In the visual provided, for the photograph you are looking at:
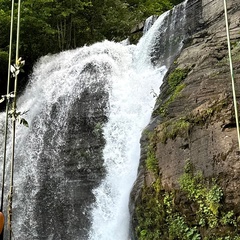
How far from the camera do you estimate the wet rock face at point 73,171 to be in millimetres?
9000

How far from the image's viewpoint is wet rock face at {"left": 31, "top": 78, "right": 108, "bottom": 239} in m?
9.00

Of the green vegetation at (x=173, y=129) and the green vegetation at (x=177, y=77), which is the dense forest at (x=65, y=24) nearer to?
the green vegetation at (x=177, y=77)

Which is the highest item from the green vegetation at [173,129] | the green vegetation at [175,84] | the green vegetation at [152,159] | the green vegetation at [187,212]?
the green vegetation at [175,84]

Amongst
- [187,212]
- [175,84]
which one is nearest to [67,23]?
[175,84]

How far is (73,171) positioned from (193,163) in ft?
14.9


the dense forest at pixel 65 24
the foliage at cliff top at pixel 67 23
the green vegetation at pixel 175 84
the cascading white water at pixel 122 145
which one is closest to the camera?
the green vegetation at pixel 175 84

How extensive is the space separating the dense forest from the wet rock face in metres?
5.84

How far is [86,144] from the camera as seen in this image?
10406 millimetres

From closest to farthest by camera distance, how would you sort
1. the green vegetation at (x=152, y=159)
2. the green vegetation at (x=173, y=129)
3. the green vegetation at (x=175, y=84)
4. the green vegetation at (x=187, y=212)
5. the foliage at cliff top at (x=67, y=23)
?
the green vegetation at (x=187, y=212) < the green vegetation at (x=173, y=129) < the green vegetation at (x=152, y=159) < the green vegetation at (x=175, y=84) < the foliage at cliff top at (x=67, y=23)

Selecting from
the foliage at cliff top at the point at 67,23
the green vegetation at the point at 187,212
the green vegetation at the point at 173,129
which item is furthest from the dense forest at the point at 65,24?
the green vegetation at the point at 187,212

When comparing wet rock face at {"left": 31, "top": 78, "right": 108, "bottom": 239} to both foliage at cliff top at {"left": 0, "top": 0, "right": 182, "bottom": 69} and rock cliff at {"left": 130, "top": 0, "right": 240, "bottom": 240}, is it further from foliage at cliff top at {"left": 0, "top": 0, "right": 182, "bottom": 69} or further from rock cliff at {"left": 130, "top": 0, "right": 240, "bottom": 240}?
foliage at cliff top at {"left": 0, "top": 0, "right": 182, "bottom": 69}

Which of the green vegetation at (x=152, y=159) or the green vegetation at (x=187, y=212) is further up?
the green vegetation at (x=152, y=159)

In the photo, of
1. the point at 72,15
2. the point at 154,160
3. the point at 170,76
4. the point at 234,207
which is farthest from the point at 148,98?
the point at 72,15

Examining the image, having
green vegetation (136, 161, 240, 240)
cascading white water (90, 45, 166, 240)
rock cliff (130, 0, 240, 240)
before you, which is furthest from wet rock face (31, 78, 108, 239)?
green vegetation (136, 161, 240, 240)
